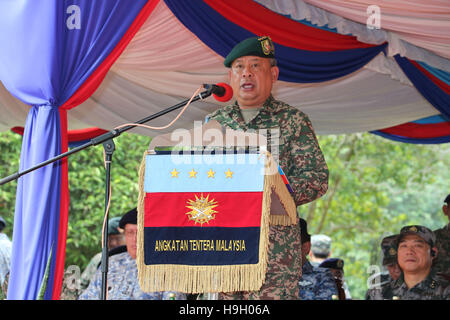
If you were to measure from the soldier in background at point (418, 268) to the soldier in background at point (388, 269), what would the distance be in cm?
21

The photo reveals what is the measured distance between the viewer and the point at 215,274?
2365mm

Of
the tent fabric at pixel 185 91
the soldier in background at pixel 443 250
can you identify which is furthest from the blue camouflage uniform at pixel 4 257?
the soldier in background at pixel 443 250

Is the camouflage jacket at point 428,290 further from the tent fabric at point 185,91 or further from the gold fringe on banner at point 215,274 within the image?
the gold fringe on banner at point 215,274

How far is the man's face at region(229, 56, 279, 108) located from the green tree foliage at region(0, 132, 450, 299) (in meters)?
8.02

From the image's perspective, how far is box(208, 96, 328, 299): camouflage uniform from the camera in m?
2.70

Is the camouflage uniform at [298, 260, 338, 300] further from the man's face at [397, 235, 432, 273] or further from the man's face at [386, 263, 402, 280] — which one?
the man's face at [386, 263, 402, 280]

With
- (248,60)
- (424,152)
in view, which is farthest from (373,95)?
(424,152)

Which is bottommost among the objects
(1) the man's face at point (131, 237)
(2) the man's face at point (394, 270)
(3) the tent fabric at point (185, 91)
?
(2) the man's face at point (394, 270)

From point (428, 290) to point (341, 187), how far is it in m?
8.78

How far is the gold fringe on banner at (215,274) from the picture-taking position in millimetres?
2355

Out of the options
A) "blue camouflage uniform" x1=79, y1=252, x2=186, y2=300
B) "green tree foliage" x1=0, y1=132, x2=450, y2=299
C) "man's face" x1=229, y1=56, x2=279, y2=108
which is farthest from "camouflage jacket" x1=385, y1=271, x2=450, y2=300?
"green tree foliage" x1=0, y1=132, x2=450, y2=299

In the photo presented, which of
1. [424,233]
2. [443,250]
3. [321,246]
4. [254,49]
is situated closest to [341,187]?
[321,246]

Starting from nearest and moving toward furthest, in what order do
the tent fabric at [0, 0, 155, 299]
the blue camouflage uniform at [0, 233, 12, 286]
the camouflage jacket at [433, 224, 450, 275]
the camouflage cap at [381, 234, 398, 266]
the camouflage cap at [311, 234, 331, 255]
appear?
the tent fabric at [0, 0, 155, 299]
the camouflage cap at [381, 234, 398, 266]
the camouflage jacket at [433, 224, 450, 275]
the blue camouflage uniform at [0, 233, 12, 286]
the camouflage cap at [311, 234, 331, 255]

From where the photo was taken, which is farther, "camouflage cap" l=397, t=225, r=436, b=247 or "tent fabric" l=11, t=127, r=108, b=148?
"tent fabric" l=11, t=127, r=108, b=148
